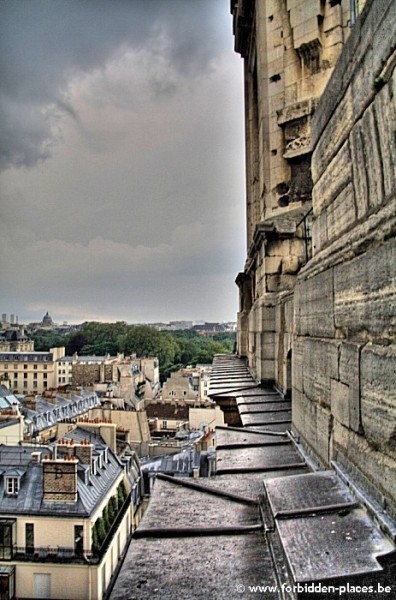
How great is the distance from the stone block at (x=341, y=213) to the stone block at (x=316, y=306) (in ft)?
0.86

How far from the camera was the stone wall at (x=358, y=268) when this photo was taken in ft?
7.25

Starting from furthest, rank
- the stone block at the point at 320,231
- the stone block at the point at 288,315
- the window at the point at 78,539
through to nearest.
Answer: the window at the point at 78,539 < the stone block at the point at 288,315 < the stone block at the point at 320,231

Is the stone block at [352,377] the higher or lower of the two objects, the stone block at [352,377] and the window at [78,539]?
the higher

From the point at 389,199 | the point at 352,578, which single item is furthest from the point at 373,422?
the point at 389,199

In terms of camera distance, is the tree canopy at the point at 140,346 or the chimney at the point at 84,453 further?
the tree canopy at the point at 140,346

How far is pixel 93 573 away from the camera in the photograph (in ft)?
48.4

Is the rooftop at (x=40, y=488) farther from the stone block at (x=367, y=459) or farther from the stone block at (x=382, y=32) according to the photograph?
the stone block at (x=382, y=32)

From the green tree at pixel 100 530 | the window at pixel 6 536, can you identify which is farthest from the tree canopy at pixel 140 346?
the window at pixel 6 536

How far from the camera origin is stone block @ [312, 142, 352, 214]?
2967mm

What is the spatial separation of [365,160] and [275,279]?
5515 mm

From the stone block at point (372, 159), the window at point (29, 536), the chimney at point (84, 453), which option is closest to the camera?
the stone block at point (372, 159)

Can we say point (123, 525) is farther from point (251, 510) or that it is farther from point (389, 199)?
point (389, 199)

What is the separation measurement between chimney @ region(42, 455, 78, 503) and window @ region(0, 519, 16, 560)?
1.14 m

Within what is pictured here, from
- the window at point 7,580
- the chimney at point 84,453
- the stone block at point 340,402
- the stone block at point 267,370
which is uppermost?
the stone block at point 340,402
